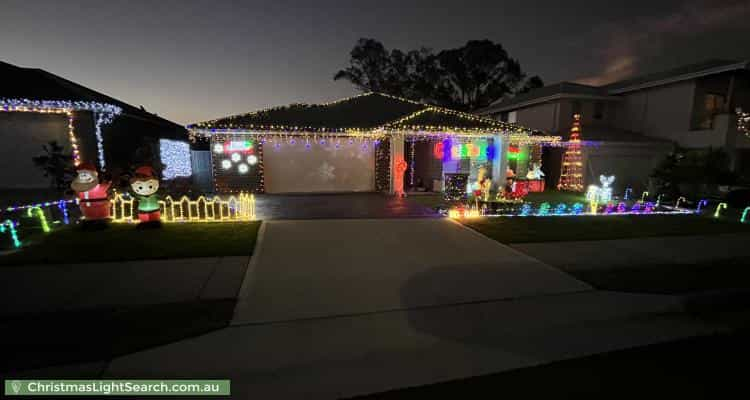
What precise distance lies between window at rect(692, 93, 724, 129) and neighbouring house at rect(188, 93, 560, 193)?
742 cm

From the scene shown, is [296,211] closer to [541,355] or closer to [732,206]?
[541,355]

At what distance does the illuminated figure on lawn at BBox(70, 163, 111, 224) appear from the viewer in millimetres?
6745

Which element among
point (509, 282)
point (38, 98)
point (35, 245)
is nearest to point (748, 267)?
point (509, 282)

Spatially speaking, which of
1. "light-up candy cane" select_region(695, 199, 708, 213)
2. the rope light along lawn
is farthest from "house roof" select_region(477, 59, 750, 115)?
the rope light along lawn

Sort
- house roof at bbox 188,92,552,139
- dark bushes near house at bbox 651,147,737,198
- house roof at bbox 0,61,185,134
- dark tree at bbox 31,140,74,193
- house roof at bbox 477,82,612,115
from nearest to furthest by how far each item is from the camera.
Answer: dark tree at bbox 31,140,74,193 → house roof at bbox 0,61,185,134 → house roof at bbox 188,92,552,139 → dark bushes near house at bbox 651,147,737,198 → house roof at bbox 477,82,612,115

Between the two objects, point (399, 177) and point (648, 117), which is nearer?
point (399, 177)

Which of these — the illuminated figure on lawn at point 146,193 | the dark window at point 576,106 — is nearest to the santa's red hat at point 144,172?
the illuminated figure on lawn at point 146,193

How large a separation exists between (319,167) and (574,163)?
12467 millimetres

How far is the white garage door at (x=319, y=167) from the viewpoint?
548 inches

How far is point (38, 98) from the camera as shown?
36.0 feet

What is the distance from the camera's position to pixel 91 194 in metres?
6.94

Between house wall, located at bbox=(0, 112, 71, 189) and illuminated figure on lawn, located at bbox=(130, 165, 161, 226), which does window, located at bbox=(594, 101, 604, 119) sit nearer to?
illuminated figure on lawn, located at bbox=(130, 165, 161, 226)

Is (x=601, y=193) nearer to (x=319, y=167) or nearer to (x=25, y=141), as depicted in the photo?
(x=319, y=167)

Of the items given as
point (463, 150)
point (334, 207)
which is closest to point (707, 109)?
point (463, 150)
